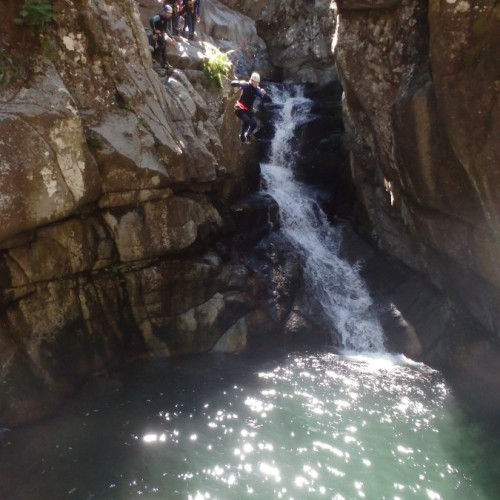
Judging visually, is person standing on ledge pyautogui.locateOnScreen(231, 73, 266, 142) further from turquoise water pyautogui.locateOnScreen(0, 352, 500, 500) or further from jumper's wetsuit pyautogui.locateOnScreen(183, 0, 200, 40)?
turquoise water pyautogui.locateOnScreen(0, 352, 500, 500)

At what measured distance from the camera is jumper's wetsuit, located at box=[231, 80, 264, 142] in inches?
464

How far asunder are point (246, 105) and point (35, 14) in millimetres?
5780

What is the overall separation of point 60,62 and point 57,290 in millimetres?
4350

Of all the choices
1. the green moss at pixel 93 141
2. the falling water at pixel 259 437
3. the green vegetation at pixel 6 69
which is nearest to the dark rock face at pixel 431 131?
the falling water at pixel 259 437

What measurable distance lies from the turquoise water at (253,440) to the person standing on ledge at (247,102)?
6.69 metres

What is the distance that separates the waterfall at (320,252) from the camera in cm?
1179

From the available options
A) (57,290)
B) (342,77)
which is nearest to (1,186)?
(57,290)

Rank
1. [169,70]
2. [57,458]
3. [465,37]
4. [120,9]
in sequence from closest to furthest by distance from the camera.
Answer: [57,458] < [465,37] < [120,9] < [169,70]

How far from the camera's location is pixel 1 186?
7.07 meters

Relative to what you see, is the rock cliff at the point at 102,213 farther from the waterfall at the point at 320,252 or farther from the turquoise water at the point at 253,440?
the waterfall at the point at 320,252

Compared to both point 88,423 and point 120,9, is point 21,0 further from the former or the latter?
point 88,423

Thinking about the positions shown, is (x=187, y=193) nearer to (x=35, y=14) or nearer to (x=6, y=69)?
(x=6, y=69)

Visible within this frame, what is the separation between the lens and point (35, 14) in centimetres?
773

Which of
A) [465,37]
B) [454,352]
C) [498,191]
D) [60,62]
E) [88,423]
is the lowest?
[88,423]
